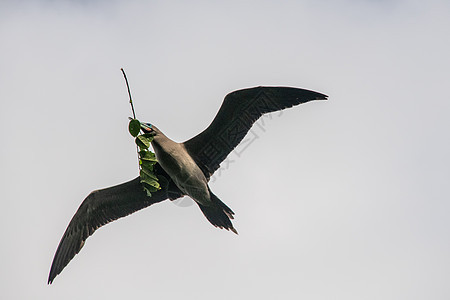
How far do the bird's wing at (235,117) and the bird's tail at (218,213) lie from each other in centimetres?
61

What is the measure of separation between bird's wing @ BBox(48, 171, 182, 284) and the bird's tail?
0.91 metres

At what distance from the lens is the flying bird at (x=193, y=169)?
36.5 feet

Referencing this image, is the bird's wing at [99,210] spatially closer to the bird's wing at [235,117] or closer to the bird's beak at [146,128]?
the bird's wing at [235,117]

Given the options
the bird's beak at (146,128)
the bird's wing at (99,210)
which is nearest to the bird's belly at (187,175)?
the bird's beak at (146,128)

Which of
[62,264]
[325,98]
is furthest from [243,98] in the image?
[62,264]

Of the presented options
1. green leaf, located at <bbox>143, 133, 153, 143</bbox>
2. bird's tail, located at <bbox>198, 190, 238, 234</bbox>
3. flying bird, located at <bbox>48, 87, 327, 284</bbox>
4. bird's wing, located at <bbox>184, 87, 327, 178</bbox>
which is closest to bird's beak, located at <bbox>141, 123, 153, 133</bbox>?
flying bird, located at <bbox>48, 87, 327, 284</bbox>

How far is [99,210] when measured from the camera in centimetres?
1233

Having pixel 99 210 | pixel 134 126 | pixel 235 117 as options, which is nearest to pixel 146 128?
pixel 134 126

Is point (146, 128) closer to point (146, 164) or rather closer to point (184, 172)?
point (146, 164)

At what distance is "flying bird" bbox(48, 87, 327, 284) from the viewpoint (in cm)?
1112

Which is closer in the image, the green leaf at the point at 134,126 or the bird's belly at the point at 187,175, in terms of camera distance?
the green leaf at the point at 134,126

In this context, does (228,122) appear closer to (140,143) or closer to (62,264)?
(140,143)

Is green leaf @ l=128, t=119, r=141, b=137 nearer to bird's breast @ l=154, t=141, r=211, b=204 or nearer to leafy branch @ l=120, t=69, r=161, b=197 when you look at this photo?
leafy branch @ l=120, t=69, r=161, b=197

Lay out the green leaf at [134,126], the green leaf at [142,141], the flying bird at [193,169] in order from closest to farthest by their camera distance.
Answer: the green leaf at [134,126]
the green leaf at [142,141]
the flying bird at [193,169]
